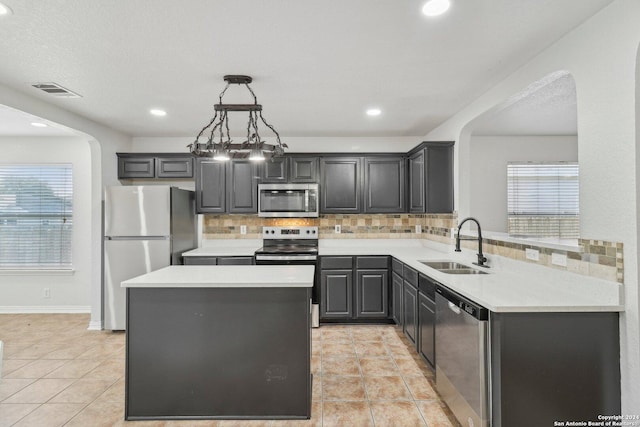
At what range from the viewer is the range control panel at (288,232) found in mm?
4715

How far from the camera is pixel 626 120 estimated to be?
170cm

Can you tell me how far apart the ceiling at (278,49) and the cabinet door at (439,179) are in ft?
1.63

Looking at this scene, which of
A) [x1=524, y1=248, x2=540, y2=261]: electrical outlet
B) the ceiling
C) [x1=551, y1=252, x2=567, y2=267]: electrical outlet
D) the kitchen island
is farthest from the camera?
[x1=524, y1=248, x2=540, y2=261]: electrical outlet

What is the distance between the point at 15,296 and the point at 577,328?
6.35 meters

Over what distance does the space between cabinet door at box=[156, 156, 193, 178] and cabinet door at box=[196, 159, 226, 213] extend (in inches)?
6.0

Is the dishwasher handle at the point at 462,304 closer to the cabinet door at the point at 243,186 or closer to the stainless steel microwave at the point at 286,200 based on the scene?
the stainless steel microwave at the point at 286,200

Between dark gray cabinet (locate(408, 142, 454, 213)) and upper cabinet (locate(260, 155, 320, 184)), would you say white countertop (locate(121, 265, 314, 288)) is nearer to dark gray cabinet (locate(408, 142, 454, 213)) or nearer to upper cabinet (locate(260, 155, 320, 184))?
dark gray cabinet (locate(408, 142, 454, 213))

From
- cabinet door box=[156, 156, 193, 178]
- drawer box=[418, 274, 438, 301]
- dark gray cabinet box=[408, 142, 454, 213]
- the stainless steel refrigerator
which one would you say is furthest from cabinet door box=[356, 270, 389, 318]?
cabinet door box=[156, 156, 193, 178]

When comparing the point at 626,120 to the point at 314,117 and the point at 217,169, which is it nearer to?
the point at 314,117

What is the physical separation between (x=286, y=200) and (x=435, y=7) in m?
3.01

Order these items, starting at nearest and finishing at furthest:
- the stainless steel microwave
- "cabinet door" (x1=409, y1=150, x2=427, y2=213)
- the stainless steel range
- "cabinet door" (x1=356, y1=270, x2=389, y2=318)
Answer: "cabinet door" (x1=409, y1=150, x2=427, y2=213) → "cabinet door" (x1=356, y1=270, x2=389, y2=318) → the stainless steel range → the stainless steel microwave

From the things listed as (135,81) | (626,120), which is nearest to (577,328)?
(626,120)

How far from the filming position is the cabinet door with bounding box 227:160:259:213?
14.8 feet

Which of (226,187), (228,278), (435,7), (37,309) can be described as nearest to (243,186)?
(226,187)
